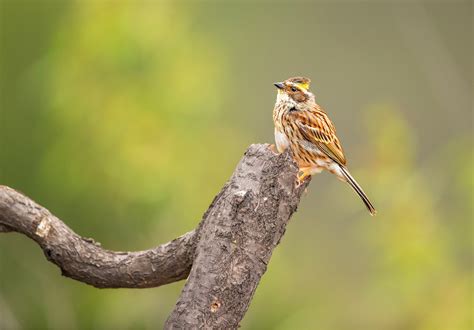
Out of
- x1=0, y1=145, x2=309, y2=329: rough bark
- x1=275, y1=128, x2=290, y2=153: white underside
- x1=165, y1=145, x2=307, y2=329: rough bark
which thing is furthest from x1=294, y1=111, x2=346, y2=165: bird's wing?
x1=165, y1=145, x2=307, y2=329: rough bark

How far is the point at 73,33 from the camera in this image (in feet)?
19.0

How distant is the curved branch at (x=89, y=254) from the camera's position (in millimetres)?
3082

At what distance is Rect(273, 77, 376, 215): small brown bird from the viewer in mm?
4070

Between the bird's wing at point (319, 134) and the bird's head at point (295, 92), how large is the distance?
8cm

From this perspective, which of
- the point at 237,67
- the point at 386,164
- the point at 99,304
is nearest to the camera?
the point at 386,164

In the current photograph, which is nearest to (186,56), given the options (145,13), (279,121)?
(145,13)

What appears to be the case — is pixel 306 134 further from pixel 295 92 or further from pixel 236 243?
pixel 236 243

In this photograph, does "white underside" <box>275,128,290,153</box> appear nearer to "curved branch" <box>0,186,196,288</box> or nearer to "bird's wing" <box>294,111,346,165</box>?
"bird's wing" <box>294,111,346,165</box>

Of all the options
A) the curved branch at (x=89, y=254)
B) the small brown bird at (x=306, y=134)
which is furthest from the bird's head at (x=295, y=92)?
the curved branch at (x=89, y=254)

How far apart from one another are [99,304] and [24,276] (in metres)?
0.58

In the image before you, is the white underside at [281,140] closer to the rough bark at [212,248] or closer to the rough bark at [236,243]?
the rough bark at [212,248]

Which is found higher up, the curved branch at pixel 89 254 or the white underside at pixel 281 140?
the white underside at pixel 281 140

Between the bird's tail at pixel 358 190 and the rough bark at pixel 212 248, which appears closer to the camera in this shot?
the rough bark at pixel 212 248

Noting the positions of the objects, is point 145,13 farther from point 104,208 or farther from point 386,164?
point 386,164
